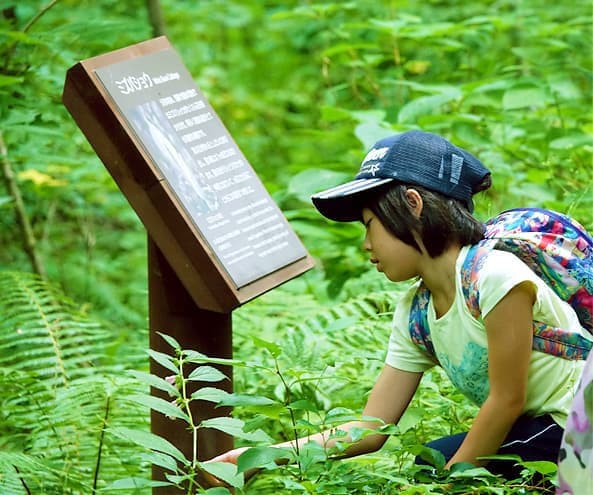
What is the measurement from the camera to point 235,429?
224 cm

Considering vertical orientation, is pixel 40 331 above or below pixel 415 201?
below

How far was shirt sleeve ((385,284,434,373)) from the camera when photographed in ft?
9.39

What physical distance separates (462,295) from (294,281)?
10.3 ft

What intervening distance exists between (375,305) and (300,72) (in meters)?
5.07

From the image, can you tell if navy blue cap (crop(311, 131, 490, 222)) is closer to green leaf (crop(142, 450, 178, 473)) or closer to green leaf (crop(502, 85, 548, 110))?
green leaf (crop(142, 450, 178, 473))

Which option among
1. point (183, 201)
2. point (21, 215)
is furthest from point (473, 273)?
point (21, 215)

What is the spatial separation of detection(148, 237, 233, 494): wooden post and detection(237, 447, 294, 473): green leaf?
2.67 feet

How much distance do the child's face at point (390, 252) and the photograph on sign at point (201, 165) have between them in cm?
40

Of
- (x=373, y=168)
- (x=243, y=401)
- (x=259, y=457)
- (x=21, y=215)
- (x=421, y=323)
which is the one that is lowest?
(x=21, y=215)

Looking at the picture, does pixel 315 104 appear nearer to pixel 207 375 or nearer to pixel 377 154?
pixel 377 154

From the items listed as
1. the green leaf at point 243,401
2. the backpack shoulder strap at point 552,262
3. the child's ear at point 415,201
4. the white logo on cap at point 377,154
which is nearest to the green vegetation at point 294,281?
the green leaf at point 243,401

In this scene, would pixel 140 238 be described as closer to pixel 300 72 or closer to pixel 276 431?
pixel 300 72

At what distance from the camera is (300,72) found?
9.26 meters

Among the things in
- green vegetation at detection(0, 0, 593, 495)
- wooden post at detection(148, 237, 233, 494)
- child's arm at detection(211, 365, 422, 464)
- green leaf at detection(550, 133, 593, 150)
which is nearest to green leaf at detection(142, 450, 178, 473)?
green vegetation at detection(0, 0, 593, 495)
